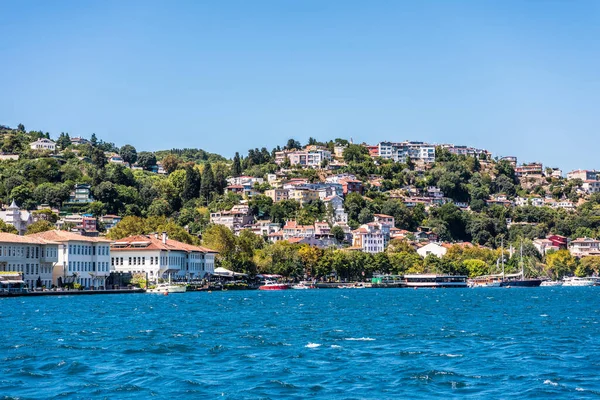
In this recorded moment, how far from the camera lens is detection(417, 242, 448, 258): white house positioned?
16650 centimetres

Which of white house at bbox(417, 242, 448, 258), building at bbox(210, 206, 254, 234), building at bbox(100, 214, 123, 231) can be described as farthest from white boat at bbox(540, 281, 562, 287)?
building at bbox(100, 214, 123, 231)

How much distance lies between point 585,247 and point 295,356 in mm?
161064

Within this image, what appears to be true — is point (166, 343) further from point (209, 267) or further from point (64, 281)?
point (209, 267)

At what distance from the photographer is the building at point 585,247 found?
185750 millimetres

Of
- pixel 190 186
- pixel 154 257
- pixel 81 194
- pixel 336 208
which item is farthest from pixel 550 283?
pixel 81 194

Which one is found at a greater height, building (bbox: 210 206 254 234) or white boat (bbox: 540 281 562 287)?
building (bbox: 210 206 254 234)

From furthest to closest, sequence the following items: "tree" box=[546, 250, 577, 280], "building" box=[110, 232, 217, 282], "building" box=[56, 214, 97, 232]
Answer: "tree" box=[546, 250, 577, 280]
"building" box=[56, 214, 97, 232]
"building" box=[110, 232, 217, 282]

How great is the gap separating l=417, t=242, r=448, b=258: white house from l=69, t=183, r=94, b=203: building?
5926 cm

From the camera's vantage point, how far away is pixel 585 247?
18650 cm

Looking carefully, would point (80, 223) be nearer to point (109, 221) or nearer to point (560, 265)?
point (109, 221)

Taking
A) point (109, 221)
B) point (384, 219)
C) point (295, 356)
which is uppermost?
point (384, 219)

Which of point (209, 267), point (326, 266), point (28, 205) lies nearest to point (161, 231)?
point (209, 267)

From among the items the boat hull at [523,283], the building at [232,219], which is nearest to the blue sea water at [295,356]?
the boat hull at [523,283]

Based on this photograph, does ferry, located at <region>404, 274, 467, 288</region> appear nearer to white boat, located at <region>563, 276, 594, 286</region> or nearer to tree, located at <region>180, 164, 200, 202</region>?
white boat, located at <region>563, 276, 594, 286</region>
